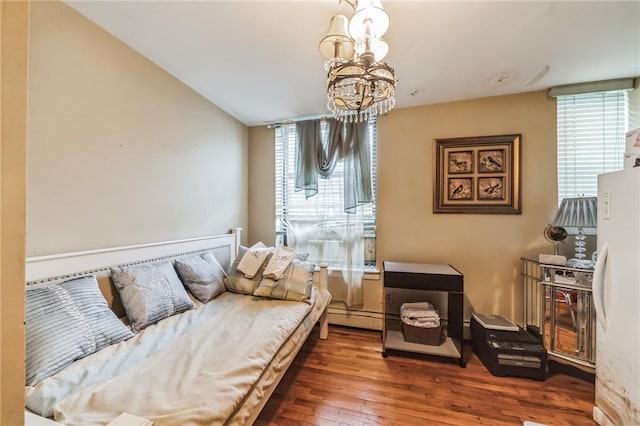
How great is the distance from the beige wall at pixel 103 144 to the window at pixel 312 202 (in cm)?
95

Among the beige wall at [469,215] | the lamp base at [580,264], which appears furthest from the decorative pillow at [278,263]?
the lamp base at [580,264]

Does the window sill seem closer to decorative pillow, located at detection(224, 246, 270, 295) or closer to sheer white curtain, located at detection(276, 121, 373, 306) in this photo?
sheer white curtain, located at detection(276, 121, 373, 306)

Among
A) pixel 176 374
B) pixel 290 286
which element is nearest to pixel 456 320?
pixel 290 286

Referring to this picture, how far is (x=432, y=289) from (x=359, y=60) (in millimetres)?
1895

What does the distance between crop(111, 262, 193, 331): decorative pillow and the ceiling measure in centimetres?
161

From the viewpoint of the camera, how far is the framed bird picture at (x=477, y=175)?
248cm

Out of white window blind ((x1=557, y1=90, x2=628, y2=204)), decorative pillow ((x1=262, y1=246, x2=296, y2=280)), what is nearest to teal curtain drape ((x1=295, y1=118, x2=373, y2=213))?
decorative pillow ((x1=262, y1=246, x2=296, y2=280))

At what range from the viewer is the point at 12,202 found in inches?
15.4

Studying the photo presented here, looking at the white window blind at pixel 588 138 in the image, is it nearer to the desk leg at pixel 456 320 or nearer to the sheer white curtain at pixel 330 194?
the desk leg at pixel 456 320

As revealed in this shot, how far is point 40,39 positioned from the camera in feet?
4.39

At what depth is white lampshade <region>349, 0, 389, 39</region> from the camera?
1.23 m

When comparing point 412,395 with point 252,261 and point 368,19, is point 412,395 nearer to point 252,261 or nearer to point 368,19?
point 252,261

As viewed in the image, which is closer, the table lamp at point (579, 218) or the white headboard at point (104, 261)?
the white headboard at point (104, 261)

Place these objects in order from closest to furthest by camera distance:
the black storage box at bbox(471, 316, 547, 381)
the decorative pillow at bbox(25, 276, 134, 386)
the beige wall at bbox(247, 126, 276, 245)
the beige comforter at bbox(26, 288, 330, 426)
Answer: the beige comforter at bbox(26, 288, 330, 426) → the decorative pillow at bbox(25, 276, 134, 386) → the black storage box at bbox(471, 316, 547, 381) → the beige wall at bbox(247, 126, 276, 245)
